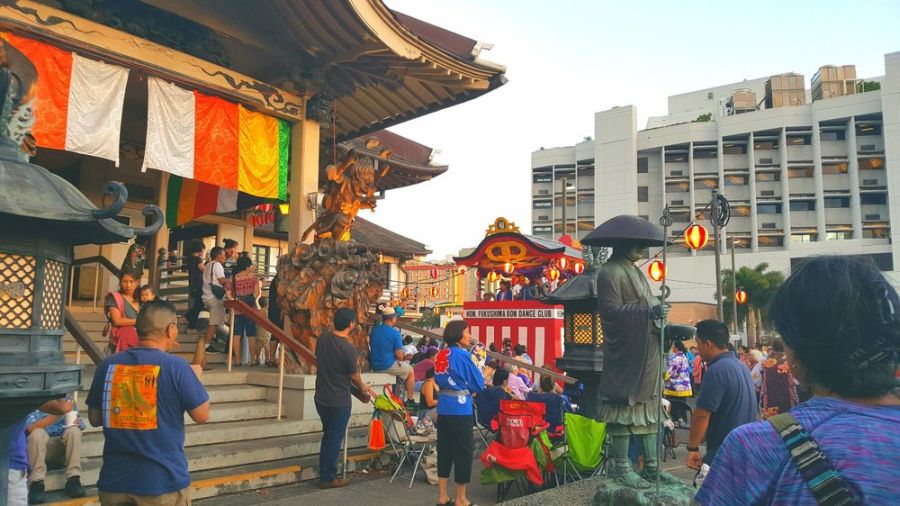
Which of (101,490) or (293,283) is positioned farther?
(293,283)

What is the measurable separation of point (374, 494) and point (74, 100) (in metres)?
6.36

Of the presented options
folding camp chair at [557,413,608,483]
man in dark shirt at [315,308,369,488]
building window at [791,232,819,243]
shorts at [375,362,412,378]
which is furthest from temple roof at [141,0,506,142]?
building window at [791,232,819,243]

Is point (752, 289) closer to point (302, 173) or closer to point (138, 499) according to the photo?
point (302, 173)

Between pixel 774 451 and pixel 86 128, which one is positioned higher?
pixel 86 128

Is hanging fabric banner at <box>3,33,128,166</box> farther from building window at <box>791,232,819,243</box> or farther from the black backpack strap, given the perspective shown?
building window at <box>791,232,819,243</box>

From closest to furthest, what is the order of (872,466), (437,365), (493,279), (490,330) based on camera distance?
(872,466), (437,365), (490,330), (493,279)

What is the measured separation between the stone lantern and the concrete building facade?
52864 mm

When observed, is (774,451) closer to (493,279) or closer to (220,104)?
(220,104)

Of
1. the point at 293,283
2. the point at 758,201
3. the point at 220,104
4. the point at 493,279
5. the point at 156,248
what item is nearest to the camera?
the point at 293,283

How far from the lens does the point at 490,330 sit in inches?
731

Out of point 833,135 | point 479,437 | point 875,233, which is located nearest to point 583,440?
point 479,437

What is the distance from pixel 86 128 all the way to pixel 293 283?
3.41 metres

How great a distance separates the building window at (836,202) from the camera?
52594mm

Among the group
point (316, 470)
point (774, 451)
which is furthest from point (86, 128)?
point (774, 451)
